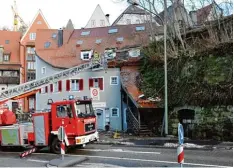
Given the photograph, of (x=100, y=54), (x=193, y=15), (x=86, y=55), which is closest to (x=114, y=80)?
(x=100, y=54)

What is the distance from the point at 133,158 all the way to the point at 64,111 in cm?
422

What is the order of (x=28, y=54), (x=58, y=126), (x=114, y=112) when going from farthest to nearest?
(x=28, y=54)
(x=114, y=112)
(x=58, y=126)

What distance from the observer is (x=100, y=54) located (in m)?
34.6

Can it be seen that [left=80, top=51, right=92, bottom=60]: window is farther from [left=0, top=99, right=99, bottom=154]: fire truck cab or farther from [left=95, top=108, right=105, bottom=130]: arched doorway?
[left=0, top=99, right=99, bottom=154]: fire truck cab

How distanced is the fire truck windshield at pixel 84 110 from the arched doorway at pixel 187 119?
836 cm

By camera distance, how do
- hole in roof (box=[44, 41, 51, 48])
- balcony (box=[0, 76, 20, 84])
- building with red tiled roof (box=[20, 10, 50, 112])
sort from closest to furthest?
hole in roof (box=[44, 41, 51, 48]) → building with red tiled roof (box=[20, 10, 50, 112]) → balcony (box=[0, 76, 20, 84])

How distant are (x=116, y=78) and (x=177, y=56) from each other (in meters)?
8.77

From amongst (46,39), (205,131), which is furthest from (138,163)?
(46,39)

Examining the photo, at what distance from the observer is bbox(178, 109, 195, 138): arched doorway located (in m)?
23.6

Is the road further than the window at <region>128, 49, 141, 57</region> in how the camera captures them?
No

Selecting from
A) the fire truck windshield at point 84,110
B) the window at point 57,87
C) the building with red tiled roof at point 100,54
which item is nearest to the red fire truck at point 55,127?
the fire truck windshield at point 84,110

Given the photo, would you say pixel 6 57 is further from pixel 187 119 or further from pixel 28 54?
pixel 187 119

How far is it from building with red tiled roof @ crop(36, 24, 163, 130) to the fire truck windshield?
354 inches

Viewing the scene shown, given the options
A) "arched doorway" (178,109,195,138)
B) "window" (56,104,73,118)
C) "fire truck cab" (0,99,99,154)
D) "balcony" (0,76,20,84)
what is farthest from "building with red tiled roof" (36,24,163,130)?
"balcony" (0,76,20,84)
